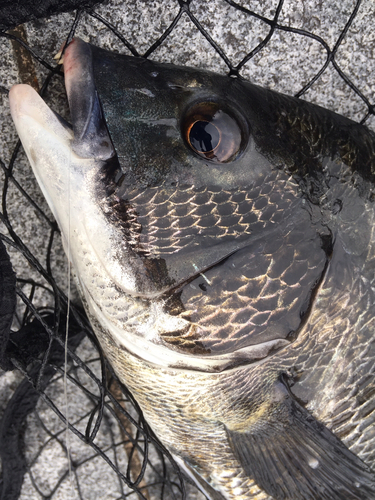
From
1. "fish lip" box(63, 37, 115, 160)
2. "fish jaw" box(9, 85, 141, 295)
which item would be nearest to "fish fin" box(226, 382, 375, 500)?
"fish jaw" box(9, 85, 141, 295)

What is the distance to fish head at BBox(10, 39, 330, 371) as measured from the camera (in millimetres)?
773

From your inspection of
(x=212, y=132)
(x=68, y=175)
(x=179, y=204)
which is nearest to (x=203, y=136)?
(x=212, y=132)

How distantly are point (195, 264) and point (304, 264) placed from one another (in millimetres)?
249

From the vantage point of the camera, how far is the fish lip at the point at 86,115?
756 mm

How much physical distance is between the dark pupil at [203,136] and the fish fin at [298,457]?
2.01 ft

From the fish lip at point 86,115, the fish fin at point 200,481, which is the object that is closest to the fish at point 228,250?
the fish lip at point 86,115

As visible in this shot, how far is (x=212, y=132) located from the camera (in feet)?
2.59

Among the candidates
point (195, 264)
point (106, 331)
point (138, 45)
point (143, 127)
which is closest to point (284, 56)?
point (138, 45)

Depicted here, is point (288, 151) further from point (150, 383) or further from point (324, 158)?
point (150, 383)

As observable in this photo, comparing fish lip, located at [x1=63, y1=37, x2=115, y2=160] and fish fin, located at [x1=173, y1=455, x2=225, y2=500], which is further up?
fish lip, located at [x1=63, y1=37, x2=115, y2=160]

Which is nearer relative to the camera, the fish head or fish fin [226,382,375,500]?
the fish head

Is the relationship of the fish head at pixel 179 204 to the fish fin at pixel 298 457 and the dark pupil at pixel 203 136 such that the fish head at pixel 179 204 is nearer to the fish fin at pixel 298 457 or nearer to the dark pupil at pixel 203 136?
the dark pupil at pixel 203 136

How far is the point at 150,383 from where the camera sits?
98 cm

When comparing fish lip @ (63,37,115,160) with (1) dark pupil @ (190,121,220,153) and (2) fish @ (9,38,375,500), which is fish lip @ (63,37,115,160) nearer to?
(2) fish @ (9,38,375,500)
